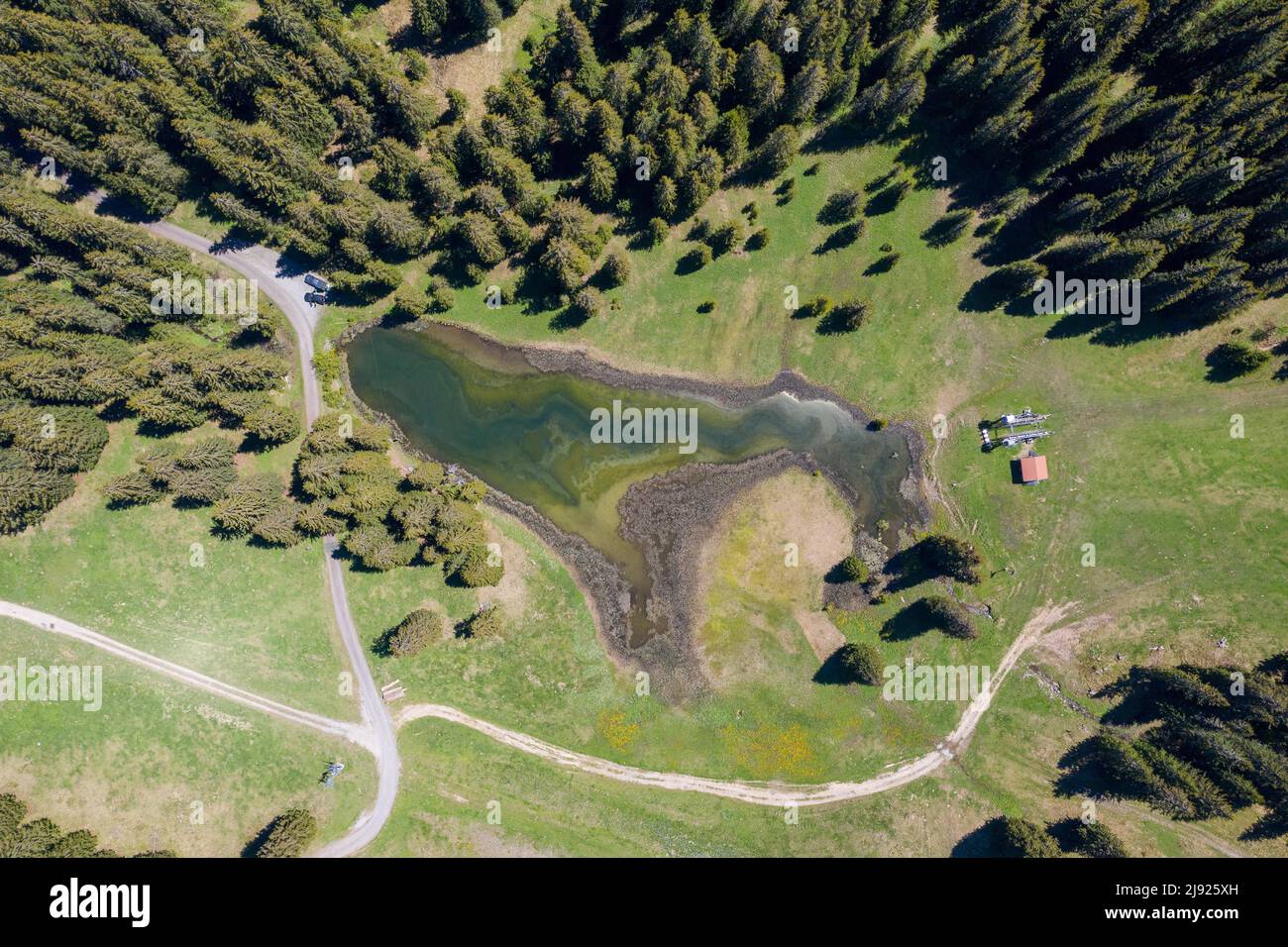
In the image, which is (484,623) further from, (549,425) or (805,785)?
(805,785)

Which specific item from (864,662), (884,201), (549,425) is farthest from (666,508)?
(884,201)

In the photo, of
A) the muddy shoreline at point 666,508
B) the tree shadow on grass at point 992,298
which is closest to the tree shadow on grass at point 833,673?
the muddy shoreline at point 666,508

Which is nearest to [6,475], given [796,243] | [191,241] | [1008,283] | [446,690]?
[191,241]

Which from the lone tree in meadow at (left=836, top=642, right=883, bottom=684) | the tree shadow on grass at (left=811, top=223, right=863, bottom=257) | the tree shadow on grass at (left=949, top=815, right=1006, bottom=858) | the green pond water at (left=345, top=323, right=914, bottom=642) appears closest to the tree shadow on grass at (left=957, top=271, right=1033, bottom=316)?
the tree shadow on grass at (left=811, top=223, right=863, bottom=257)

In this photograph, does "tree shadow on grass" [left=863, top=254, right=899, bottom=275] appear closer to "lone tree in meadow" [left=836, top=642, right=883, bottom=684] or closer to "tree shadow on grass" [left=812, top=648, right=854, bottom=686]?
"lone tree in meadow" [left=836, top=642, right=883, bottom=684]
